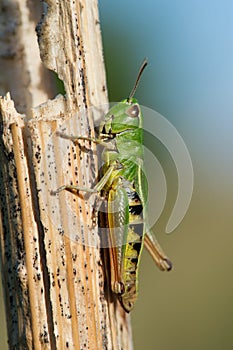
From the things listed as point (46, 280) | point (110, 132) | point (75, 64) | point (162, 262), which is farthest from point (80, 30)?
point (162, 262)

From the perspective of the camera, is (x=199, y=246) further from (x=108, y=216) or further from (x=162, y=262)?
(x=108, y=216)

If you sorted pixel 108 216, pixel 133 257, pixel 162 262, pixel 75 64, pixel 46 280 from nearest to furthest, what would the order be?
pixel 46 280, pixel 75 64, pixel 108 216, pixel 133 257, pixel 162 262

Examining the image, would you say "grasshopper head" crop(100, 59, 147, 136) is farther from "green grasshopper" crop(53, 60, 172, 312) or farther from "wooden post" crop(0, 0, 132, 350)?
"wooden post" crop(0, 0, 132, 350)

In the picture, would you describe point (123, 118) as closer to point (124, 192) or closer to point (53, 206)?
point (124, 192)

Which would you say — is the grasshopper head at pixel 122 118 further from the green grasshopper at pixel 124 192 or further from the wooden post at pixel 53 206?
the wooden post at pixel 53 206

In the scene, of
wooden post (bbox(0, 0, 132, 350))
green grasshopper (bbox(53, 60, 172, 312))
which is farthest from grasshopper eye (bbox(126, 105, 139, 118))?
wooden post (bbox(0, 0, 132, 350))

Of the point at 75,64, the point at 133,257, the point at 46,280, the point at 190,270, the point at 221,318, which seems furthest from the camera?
the point at 190,270
